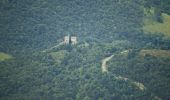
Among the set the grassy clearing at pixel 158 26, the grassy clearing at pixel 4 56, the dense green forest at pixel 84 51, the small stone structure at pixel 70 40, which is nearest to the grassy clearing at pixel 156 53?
the dense green forest at pixel 84 51

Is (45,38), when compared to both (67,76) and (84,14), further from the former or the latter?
(67,76)

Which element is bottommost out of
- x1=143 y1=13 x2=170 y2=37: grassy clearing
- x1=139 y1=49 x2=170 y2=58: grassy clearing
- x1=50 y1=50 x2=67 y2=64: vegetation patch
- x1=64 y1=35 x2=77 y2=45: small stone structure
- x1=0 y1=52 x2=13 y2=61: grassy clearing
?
x1=0 y1=52 x2=13 y2=61: grassy clearing

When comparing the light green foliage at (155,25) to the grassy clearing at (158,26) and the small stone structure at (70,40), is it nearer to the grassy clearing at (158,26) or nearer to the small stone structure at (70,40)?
the grassy clearing at (158,26)

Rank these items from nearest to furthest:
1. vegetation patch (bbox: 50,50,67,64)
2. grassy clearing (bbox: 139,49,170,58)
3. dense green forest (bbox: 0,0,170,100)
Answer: dense green forest (bbox: 0,0,170,100), grassy clearing (bbox: 139,49,170,58), vegetation patch (bbox: 50,50,67,64)

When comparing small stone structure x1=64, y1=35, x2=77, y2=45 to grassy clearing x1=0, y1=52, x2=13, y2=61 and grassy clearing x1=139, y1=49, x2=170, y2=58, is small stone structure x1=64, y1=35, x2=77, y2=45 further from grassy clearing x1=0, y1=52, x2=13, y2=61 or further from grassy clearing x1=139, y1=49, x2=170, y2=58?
grassy clearing x1=139, y1=49, x2=170, y2=58

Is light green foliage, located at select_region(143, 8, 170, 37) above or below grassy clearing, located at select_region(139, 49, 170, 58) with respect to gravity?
above

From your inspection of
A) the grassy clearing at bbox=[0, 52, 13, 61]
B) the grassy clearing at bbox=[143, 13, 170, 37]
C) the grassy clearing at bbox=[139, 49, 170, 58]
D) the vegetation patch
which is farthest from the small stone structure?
the grassy clearing at bbox=[143, 13, 170, 37]

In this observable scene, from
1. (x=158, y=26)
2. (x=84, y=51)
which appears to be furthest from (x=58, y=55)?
(x=158, y=26)
